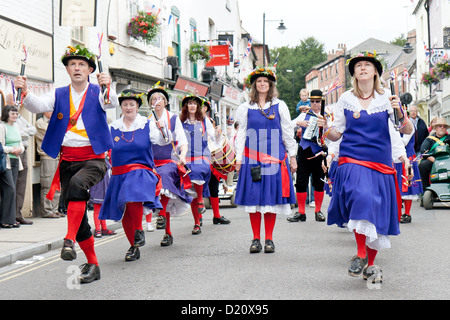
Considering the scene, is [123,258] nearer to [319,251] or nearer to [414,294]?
[319,251]

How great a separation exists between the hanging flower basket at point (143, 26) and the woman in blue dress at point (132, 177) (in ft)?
37.2

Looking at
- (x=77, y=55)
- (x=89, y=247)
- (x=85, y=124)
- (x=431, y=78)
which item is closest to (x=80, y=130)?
(x=85, y=124)

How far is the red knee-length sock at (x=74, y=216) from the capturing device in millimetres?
5332

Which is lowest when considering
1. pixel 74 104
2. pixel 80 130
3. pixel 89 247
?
pixel 89 247

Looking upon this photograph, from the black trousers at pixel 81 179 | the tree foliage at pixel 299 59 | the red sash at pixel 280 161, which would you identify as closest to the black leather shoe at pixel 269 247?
the red sash at pixel 280 161

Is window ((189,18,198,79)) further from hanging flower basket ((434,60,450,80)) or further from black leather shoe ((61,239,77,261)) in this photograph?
black leather shoe ((61,239,77,261))

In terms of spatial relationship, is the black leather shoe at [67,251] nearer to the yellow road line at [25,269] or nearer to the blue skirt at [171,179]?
the yellow road line at [25,269]

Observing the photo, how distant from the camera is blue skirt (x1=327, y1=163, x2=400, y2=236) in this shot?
5.21m

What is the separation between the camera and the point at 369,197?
5215 mm

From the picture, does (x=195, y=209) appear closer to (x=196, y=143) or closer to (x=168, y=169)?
(x=196, y=143)

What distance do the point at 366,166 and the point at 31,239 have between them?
523cm
